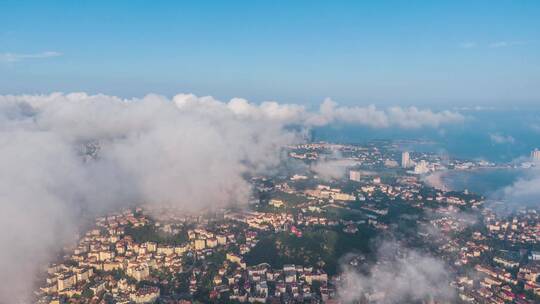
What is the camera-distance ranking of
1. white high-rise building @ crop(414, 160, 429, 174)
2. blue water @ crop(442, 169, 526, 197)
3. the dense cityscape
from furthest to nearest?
1. white high-rise building @ crop(414, 160, 429, 174)
2. blue water @ crop(442, 169, 526, 197)
3. the dense cityscape

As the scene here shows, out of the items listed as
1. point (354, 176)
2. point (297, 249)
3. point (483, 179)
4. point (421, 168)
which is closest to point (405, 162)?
point (421, 168)

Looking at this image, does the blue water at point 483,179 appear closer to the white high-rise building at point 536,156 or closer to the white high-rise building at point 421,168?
the white high-rise building at point 421,168

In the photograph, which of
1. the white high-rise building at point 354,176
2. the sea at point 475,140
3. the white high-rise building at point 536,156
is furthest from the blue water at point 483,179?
the white high-rise building at point 354,176

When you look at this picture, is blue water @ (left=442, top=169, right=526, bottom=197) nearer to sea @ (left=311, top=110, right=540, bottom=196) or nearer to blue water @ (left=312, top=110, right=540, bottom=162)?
sea @ (left=311, top=110, right=540, bottom=196)

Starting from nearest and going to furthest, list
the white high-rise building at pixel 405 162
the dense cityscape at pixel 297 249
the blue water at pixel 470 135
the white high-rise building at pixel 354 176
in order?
the dense cityscape at pixel 297 249 → the white high-rise building at pixel 354 176 → the white high-rise building at pixel 405 162 → the blue water at pixel 470 135

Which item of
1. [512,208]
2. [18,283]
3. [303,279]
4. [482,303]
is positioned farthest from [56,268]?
[512,208]

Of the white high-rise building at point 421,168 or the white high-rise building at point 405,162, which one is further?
the white high-rise building at point 405,162

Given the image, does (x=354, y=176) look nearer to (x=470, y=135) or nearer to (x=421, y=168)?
(x=421, y=168)

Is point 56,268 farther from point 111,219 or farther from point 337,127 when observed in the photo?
point 337,127

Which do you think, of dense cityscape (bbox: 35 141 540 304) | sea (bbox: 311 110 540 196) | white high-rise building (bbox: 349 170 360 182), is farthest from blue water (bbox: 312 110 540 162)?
dense cityscape (bbox: 35 141 540 304)
